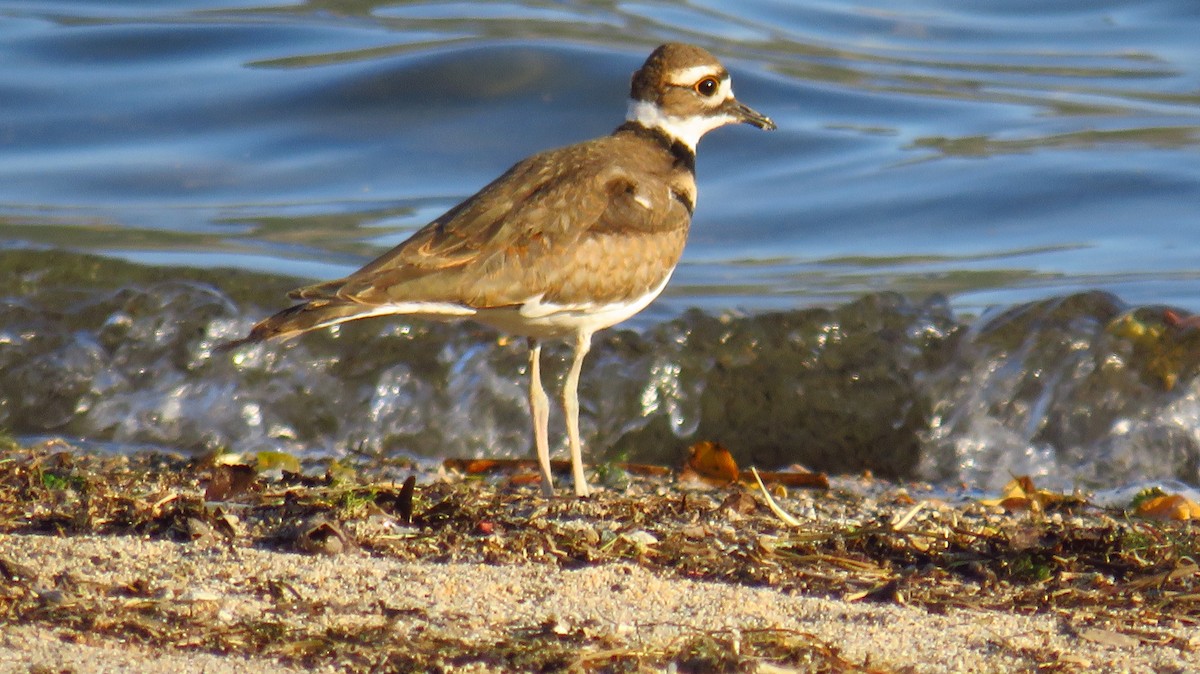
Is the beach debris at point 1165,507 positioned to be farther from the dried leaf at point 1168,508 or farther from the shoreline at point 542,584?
the shoreline at point 542,584

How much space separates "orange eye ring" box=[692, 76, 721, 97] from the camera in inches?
263

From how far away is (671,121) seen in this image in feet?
21.8

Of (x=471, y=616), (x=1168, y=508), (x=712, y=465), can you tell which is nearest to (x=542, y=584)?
(x=471, y=616)

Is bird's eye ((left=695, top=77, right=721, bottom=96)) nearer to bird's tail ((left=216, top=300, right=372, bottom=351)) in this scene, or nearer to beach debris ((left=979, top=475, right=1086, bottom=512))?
beach debris ((left=979, top=475, right=1086, bottom=512))

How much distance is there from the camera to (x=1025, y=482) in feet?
19.8

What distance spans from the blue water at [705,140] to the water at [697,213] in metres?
0.04

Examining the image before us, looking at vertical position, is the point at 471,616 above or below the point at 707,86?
below

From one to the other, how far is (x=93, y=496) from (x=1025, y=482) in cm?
339

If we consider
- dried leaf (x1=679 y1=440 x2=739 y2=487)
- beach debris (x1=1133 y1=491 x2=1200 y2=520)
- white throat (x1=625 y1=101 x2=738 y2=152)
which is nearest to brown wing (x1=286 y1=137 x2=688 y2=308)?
white throat (x1=625 y1=101 x2=738 y2=152)

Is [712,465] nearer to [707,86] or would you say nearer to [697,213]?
[707,86]

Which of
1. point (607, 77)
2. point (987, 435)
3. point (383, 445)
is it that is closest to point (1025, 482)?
point (987, 435)

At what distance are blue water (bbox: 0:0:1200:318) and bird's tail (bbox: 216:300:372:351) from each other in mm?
3863

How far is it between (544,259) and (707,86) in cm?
153

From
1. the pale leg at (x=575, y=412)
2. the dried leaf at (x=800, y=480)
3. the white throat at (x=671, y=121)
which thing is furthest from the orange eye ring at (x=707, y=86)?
the dried leaf at (x=800, y=480)
